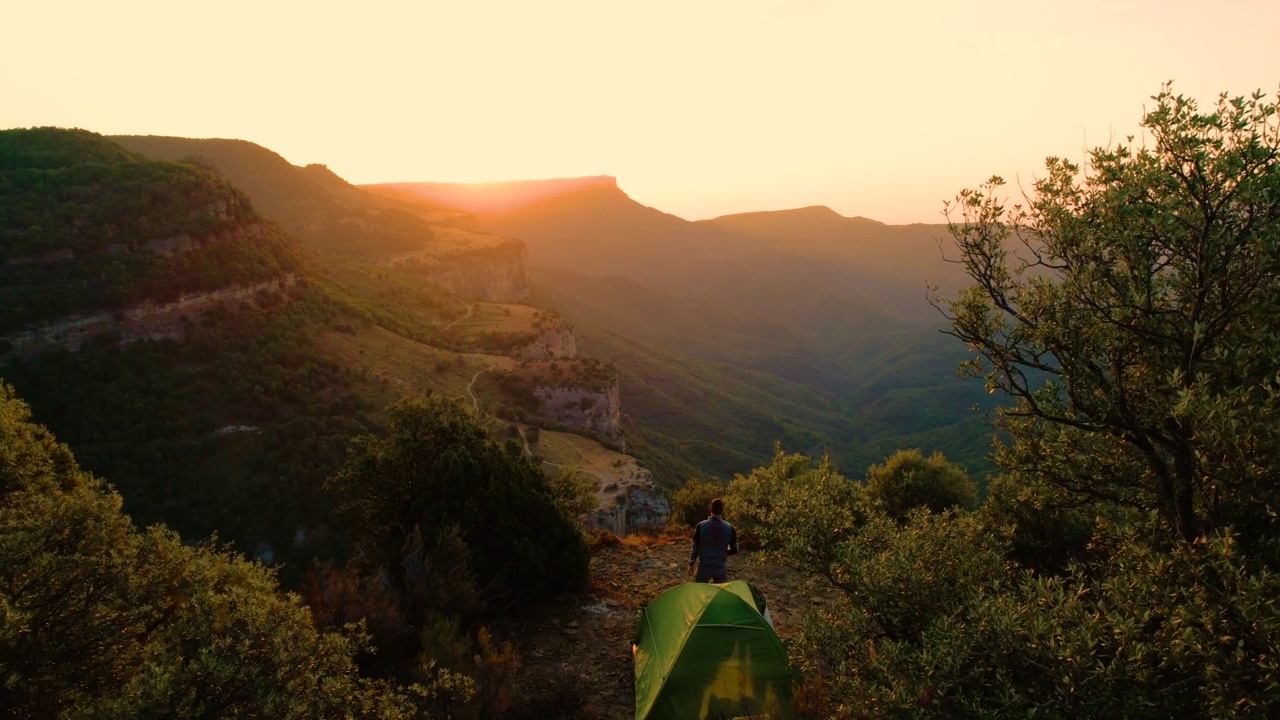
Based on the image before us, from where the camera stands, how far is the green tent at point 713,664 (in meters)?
6.59

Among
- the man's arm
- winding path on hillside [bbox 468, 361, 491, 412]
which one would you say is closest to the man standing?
the man's arm

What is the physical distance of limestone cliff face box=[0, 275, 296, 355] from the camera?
31281mm

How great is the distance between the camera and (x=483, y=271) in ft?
294

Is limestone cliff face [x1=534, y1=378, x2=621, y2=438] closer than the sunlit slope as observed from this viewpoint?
Yes

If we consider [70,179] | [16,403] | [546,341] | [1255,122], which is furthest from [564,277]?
[1255,122]

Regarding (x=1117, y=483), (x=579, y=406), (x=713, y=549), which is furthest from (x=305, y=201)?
(x=1117, y=483)

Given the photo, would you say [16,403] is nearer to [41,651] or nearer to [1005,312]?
[41,651]

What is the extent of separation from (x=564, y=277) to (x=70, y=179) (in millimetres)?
110618

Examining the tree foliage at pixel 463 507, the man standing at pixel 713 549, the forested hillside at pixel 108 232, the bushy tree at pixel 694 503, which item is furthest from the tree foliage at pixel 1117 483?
the forested hillside at pixel 108 232

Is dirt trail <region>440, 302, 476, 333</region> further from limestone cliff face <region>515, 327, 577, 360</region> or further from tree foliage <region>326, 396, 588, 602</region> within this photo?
tree foliage <region>326, 396, 588, 602</region>

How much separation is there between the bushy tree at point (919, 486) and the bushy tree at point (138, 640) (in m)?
13.6

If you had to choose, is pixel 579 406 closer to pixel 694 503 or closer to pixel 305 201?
pixel 694 503

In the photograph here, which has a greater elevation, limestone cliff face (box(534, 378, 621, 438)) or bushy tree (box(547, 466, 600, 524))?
bushy tree (box(547, 466, 600, 524))

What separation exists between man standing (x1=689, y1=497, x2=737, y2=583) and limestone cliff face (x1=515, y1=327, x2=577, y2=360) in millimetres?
48940
